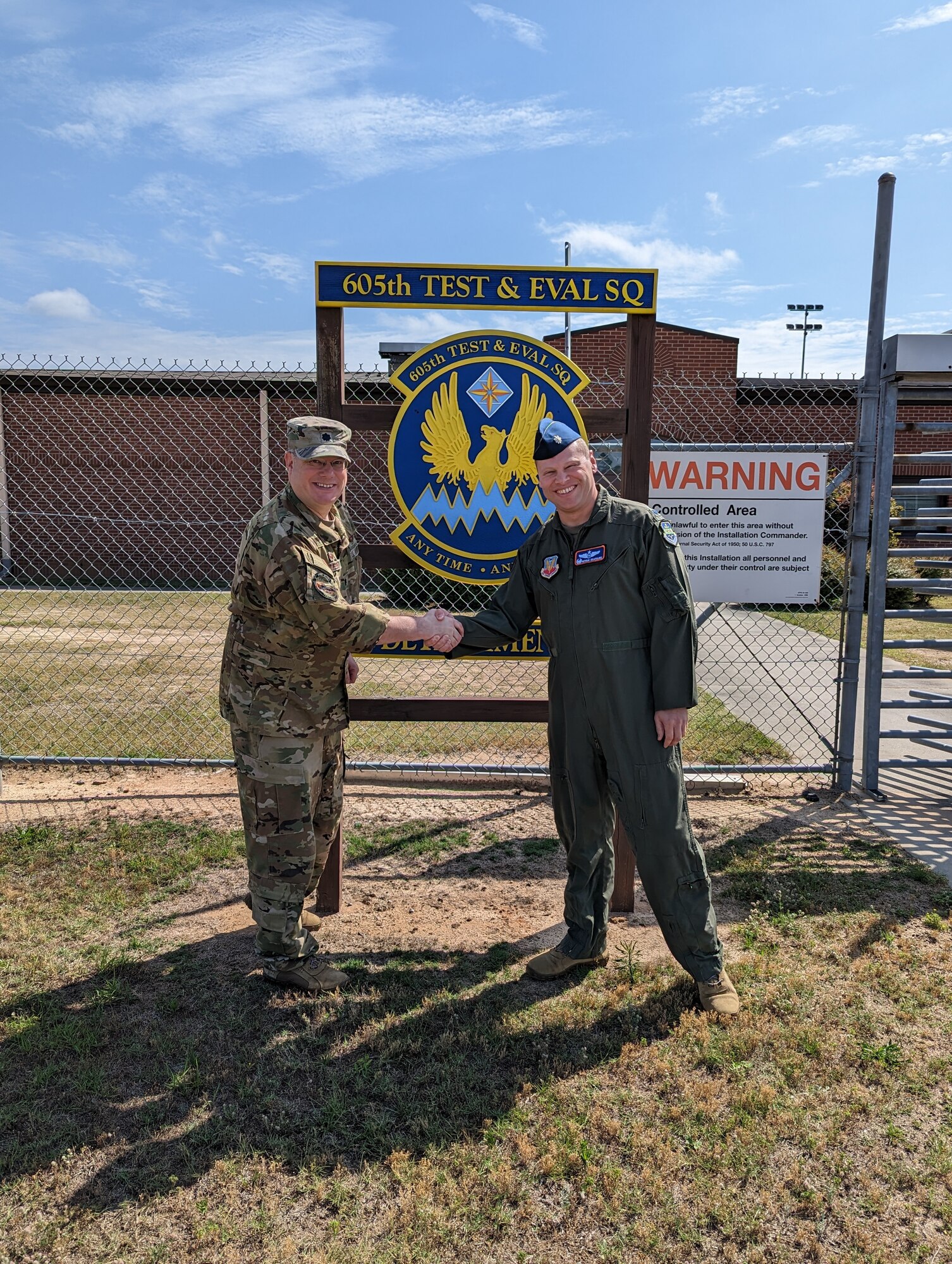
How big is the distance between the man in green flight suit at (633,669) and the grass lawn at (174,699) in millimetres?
3096

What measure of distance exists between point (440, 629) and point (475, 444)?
96cm

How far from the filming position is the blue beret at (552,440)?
3.09m

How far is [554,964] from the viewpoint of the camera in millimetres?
3443

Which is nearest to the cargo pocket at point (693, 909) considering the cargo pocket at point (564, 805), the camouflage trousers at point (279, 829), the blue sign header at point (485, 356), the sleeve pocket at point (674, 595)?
the cargo pocket at point (564, 805)

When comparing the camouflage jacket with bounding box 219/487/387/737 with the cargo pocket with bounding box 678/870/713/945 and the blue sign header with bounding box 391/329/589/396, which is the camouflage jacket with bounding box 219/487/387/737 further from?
the cargo pocket with bounding box 678/870/713/945

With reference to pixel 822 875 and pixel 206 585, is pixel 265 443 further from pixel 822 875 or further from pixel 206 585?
pixel 822 875

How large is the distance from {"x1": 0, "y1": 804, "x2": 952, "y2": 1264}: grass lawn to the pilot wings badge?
5.73ft

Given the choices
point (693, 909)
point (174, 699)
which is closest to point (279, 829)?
point (693, 909)

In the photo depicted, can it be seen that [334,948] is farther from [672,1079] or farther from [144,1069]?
[672,1079]

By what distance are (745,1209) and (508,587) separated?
216cm

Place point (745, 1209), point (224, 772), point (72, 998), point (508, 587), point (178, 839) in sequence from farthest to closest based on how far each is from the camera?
point (224, 772), point (178, 839), point (508, 587), point (72, 998), point (745, 1209)

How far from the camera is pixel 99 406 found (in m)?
19.3

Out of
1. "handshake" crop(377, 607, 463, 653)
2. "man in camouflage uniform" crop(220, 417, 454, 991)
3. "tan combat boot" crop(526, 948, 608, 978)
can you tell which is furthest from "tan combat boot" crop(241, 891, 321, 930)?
"handshake" crop(377, 607, 463, 653)

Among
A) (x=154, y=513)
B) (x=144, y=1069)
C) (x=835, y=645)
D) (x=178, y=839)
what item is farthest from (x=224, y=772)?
(x=154, y=513)
